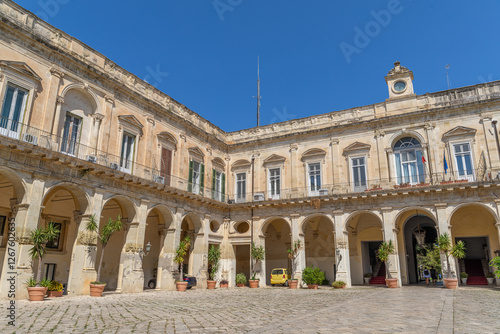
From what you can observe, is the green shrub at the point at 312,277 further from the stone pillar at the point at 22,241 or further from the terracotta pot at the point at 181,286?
the stone pillar at the point at 22,241

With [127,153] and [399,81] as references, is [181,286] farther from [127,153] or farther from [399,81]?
[399,81]

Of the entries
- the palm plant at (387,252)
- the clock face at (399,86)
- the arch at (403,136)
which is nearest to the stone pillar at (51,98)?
the palm plant at (387,252)

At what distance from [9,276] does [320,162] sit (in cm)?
1640

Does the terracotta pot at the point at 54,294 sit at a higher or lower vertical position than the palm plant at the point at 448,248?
lower

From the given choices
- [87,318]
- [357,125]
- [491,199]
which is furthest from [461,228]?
[87,318]

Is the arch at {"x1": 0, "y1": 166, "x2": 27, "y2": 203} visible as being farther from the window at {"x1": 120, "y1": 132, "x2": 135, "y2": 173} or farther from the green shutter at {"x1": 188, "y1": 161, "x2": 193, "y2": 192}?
the green shutter at {"x1": 188, "y1": 161, "x2": 193, "y2": 192}

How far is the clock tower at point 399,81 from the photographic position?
2127 centimetres

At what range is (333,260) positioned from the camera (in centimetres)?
2350

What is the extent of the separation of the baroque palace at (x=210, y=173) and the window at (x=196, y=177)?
108mm

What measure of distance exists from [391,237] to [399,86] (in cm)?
872

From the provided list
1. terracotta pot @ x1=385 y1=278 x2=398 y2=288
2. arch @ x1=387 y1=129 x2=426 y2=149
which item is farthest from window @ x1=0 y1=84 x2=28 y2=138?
arch @ x1=387 y1=129 x2=426 y2=149

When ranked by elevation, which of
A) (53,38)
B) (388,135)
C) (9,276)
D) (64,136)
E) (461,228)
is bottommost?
(9,276)

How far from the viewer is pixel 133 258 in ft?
55.5

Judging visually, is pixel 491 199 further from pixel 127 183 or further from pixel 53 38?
pixel 53 38
